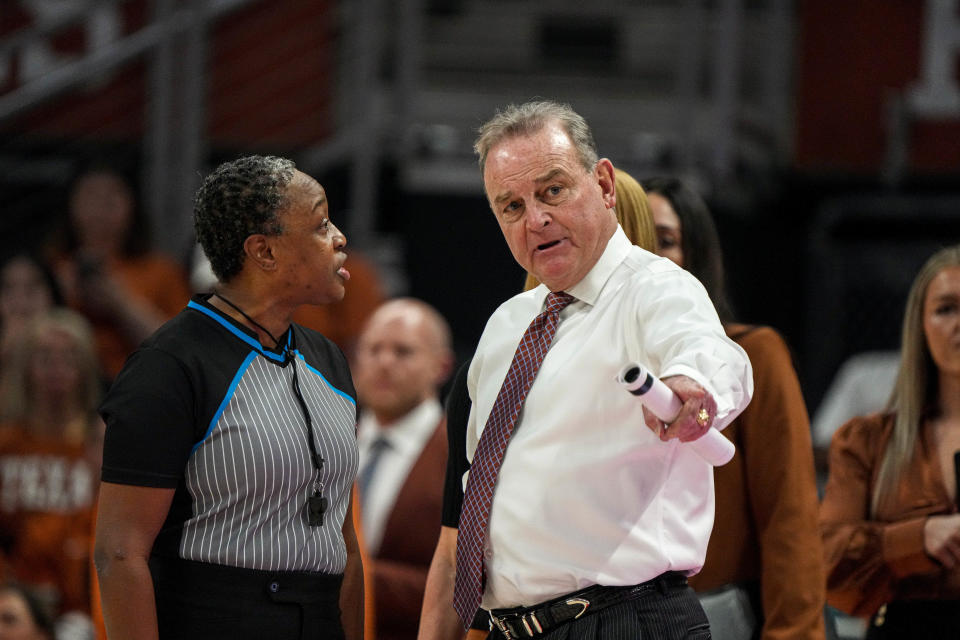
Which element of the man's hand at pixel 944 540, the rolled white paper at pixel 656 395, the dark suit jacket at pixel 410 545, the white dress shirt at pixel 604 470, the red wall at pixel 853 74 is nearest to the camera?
the rolled white paper at pixel 656 395

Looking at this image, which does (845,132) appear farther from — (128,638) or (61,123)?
(128,638)

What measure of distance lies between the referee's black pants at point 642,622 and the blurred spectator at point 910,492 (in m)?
0.94

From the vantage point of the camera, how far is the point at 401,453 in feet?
14.2

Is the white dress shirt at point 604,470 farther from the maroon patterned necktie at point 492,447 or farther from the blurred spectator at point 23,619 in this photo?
the blurred spectator at point 23,619

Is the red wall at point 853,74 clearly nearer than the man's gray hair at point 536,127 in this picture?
No

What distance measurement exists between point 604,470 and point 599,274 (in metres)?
0.34

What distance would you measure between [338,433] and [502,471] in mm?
353

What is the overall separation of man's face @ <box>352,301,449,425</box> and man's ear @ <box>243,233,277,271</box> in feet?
6.58

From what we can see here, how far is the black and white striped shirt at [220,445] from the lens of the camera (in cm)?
224

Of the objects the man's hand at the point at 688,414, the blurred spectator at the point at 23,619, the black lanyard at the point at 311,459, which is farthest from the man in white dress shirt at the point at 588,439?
the blurred spectator at the point at 23,619

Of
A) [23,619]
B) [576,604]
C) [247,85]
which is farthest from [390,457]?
[247,85]

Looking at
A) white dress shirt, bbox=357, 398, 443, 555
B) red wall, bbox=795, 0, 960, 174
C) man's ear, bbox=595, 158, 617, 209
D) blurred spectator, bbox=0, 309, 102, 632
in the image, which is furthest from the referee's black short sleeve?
red wall, bbox=795, 0, 960, 174

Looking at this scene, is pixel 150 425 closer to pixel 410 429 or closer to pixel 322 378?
pixel 322 378

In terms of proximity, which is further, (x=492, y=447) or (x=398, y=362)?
(x=398, y=362)
